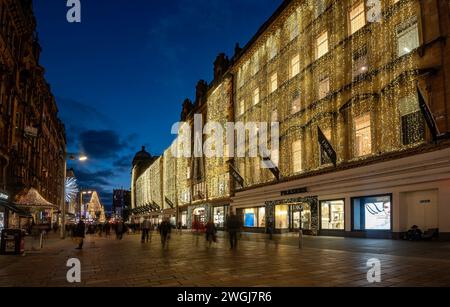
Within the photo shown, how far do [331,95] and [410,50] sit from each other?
24.4 feet

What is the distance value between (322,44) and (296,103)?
5.63 meters

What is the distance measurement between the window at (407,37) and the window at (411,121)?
2800 mm

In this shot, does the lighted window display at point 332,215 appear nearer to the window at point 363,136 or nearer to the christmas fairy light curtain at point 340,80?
the christmas fairy light curtain at point 340,80

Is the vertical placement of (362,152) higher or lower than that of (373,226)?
higher

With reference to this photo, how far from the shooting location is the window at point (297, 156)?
35438 millimetres

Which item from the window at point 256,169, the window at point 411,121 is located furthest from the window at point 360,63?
the window at point 256,169

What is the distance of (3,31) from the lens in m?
33.8

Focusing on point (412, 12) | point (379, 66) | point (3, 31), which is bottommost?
point (379, 66)

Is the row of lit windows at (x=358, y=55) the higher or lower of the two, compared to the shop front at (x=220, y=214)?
higher

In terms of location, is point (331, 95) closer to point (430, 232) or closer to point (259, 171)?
point (430, 232)

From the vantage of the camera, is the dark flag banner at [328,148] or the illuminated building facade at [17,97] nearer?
the dark flag banner at [328,148]

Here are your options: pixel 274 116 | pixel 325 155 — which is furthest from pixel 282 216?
pixel 325 155
